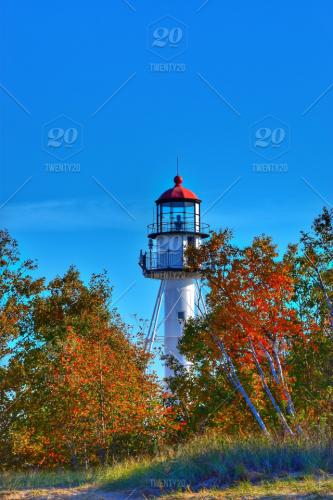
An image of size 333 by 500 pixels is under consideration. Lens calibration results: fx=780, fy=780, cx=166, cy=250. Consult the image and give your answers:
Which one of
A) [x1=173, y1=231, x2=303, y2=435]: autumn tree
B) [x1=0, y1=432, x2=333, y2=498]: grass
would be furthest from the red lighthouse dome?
[x1=0, y1=432, x2=333, y2=498]: grass

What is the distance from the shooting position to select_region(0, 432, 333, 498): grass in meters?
14.3

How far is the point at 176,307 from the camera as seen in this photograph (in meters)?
40.6

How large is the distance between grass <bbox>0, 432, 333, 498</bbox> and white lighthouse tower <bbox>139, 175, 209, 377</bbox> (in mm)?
23994

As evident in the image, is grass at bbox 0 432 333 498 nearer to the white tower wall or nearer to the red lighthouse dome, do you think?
the white tower wall

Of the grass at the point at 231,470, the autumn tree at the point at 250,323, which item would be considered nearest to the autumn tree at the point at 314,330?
the autumn tree at the point at 250,323

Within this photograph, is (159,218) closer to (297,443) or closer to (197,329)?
(197,329)

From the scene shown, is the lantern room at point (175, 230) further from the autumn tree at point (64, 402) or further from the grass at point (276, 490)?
the grass at point (276, 490)

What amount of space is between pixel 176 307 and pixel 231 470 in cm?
2586

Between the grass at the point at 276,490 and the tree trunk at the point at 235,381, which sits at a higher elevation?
the tree trunk at the point at 235,381

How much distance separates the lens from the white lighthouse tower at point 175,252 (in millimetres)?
40625

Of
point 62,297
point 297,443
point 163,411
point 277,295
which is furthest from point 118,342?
point 297,443

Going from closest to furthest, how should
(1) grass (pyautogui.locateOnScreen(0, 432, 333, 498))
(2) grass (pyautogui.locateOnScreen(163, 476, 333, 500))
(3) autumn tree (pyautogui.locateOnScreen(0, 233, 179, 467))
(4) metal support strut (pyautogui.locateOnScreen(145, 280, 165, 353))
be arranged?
(2) grass (pyautogui.locateOnScreen(163, 476, 333, 500)), (1) grass (pyautogui.locateOnScreen(0, 432, 333, 498)), (3) autumn tree (pyautogui.locateOnScreen(0, 233, 179, 467)), (4) metal support strut (pyautogui.locateOnScreen(145, 280, 165, 353))

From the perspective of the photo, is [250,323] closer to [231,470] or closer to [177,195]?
[231,470]

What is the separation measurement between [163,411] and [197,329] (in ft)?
11.1
